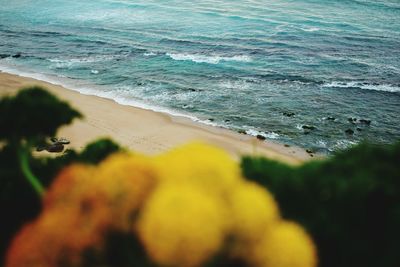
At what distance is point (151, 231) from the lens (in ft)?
9.84

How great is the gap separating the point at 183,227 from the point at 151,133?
1509 cm

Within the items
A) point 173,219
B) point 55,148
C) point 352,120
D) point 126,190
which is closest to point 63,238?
point 126,190

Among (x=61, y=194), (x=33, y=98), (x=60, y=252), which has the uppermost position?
(x=33, y=98)

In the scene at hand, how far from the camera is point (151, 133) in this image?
698 inches

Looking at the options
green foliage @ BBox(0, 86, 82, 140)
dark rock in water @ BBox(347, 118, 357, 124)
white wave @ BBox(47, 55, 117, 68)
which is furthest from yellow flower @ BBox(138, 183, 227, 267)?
white wave @ BBox(47, 55, 117, 68)

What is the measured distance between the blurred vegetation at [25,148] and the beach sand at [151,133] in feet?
35.1

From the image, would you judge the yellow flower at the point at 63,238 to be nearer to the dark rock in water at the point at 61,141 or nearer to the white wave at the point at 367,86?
the dark rock in water at the point at 61,141

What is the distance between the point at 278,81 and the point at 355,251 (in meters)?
24.2

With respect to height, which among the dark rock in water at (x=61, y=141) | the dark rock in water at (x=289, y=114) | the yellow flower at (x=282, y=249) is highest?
the yellow flower at (x=282, y=249)

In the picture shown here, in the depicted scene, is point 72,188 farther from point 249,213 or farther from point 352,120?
A: point 352,120

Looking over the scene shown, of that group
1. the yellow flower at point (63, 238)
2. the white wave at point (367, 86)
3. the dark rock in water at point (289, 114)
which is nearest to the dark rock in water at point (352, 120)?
the dark rock in water at point (289, 114)

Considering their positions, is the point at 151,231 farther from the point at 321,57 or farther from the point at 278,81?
the point at 321,57

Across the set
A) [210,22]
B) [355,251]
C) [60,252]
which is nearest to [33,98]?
[60,252]

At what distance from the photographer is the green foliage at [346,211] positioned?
3.71 m
